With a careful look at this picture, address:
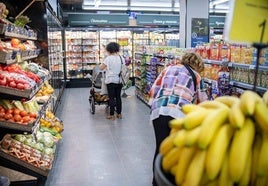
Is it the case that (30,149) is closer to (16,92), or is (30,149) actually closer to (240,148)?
(16,92)

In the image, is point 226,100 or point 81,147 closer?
point 226,100

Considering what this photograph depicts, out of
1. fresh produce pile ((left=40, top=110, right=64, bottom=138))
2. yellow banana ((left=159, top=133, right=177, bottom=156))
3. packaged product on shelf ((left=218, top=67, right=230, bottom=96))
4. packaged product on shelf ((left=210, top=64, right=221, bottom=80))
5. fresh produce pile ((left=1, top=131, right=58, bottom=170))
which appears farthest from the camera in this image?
fresh produce pile ((left=40, top=110, right=64, bottom=138))

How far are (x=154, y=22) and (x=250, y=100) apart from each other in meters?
15.1

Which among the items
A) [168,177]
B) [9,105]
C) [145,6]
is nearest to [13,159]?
[9,105]

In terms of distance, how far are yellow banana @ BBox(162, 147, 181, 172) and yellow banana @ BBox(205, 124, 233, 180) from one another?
0.14m

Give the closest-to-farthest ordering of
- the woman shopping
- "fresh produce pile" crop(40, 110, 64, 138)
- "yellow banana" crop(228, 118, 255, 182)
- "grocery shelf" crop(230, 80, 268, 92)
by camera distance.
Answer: "yellow banana" crop(228, 118, 255, 182), the woman shopping, "grocery shelf" crop(230, 80, 268, 92), "fresh produce pile" crop(40, 110, 64, 138)

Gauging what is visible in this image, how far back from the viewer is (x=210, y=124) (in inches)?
45.6

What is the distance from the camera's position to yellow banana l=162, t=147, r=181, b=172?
1.23 meters

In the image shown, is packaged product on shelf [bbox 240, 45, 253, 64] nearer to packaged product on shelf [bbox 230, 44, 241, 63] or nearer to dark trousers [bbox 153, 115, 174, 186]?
packaged product on shelf [bbox 230, 44, 241, 63]

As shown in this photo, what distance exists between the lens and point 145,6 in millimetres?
18344

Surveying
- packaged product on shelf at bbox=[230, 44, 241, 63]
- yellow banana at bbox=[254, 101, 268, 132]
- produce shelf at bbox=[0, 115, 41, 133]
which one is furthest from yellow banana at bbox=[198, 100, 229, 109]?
packaged product on shelf at bbox=[230, 44, 241, 63]

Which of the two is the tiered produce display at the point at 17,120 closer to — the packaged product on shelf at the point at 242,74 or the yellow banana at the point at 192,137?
the packaged product on shelf at the point at 242,74

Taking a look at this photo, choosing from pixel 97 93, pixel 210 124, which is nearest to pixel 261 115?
pixel 210 124

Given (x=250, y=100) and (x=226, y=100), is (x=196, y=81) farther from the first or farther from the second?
(x=250, y=100)
